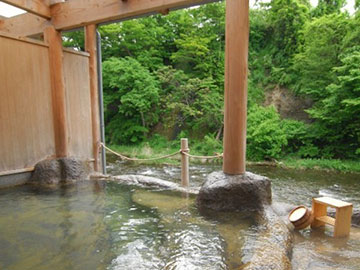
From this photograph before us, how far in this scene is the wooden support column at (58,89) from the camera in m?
4.43

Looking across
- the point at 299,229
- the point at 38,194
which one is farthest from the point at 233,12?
the point at 38,194

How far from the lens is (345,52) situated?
10.5m

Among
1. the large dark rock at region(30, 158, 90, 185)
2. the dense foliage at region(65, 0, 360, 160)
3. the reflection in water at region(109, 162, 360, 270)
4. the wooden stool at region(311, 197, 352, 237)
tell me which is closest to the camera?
the reflection in water at region(109, 162, 360, 270)

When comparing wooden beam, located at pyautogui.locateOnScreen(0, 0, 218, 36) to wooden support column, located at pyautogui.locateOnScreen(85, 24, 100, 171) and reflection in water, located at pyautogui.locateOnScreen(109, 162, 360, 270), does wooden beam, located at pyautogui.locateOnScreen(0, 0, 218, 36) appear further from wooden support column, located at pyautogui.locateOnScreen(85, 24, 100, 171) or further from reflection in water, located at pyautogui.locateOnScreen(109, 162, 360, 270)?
reflection in water, located at pyautogui.locateOnScreen(109, 162, 360, 270)

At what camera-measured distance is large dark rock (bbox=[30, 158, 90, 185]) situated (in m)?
4.32

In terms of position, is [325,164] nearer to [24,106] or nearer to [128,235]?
[128,235]

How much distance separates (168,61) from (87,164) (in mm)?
12289

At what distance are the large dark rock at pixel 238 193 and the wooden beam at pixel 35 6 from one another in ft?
12.8

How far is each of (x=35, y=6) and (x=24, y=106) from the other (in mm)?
1670

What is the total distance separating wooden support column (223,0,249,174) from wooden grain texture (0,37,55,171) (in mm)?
3268

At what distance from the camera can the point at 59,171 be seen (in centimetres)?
446

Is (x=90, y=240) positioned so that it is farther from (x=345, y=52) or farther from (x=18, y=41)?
(x=345, y=52)

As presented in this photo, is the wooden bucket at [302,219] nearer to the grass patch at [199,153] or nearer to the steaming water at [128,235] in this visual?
the steaming water at [128,235]

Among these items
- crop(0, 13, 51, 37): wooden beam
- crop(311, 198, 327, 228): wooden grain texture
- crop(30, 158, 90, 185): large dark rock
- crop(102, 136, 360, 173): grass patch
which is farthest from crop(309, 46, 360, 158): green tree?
crop(0, 13, 51, 37): wooden beam
